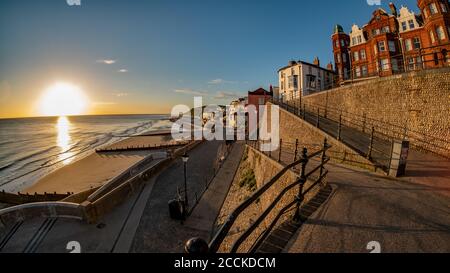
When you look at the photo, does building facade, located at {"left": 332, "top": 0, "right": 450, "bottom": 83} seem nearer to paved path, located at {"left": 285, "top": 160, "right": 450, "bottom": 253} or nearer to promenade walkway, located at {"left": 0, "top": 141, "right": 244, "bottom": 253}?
paved path, located at {"left": 285, "top": 160, "right": 450, "bottom": 253}

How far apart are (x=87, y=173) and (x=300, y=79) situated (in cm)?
3732

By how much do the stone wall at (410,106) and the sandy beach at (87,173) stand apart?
25.1 metres

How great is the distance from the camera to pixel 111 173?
24.5 meters

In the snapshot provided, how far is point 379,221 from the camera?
4.13 m

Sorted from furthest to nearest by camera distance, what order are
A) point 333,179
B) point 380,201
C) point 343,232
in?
point 333,179, point 380,201, point 343,232

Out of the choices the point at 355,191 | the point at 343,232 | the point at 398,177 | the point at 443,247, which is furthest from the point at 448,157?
the point at 343,232

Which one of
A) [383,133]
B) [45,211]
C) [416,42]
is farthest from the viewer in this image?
[416,42]

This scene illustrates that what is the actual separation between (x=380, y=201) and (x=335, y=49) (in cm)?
3844

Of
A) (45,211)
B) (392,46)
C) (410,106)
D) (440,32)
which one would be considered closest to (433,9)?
(440,32)

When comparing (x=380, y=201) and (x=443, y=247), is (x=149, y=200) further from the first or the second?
(x=443, y=247)

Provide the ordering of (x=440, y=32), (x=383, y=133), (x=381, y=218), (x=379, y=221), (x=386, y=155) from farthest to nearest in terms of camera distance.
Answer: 1. (x=440, y=32)
2. (x=383, y=133)
3. (x=386, y=155)
4. (x=381, y=218)
5. (x=379, y=221)

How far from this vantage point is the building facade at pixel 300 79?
118 feet

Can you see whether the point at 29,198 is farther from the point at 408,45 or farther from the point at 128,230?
the point at 408,45

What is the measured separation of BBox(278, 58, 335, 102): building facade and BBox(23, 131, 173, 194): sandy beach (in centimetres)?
2942
